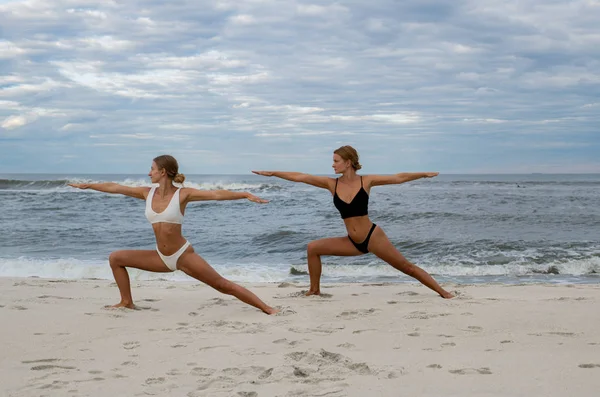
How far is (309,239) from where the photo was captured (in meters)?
15.4

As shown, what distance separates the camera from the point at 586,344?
5.00m

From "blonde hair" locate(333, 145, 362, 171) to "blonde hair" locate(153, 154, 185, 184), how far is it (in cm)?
179

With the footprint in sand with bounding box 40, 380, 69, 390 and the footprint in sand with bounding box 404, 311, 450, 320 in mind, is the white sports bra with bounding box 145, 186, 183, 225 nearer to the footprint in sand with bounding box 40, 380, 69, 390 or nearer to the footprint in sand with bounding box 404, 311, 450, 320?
the footprint in sand with bounding box 40, 380, 69, 390

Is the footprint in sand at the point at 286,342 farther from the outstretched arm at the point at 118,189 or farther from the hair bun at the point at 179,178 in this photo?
the outstretched arm at the point at 118,189

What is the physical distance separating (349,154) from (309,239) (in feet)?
27.8

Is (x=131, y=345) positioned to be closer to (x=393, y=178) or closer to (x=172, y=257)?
(x=172, y=257)

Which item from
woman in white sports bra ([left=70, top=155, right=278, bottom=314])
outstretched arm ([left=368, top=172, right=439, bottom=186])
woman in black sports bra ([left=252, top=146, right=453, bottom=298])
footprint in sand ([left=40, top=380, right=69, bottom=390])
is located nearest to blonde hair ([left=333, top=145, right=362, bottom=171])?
woman in black sports bra ([left=252, top=146, right=453, bottom=298])

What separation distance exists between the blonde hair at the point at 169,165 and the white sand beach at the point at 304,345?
4.62 feet

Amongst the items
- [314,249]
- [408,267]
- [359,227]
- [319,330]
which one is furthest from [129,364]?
[408,267]

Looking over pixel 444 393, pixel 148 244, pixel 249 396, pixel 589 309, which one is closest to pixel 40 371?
pixel 249 396

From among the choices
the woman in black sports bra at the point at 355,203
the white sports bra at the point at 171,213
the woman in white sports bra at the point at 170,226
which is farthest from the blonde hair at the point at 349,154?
the white sports bra at the point at 171,213

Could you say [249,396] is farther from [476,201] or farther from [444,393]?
[476,201]

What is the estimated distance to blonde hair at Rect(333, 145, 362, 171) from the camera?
A: 22.9 ft

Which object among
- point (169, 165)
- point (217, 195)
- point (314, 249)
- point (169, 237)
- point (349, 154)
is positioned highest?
point (349, 154)
